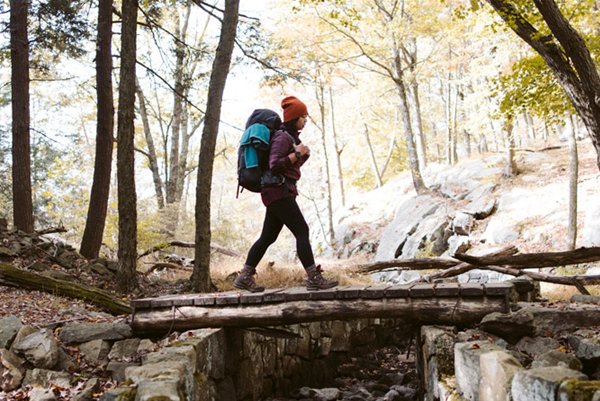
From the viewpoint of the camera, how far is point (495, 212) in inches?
591

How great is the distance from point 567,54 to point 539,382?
5.22 metres

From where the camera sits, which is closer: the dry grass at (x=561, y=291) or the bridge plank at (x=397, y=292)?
the bridge plank at (x=397, y=292)

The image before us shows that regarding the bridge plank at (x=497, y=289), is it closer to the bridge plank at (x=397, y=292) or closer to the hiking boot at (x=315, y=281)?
the bridge plank at (x=397, y=292)

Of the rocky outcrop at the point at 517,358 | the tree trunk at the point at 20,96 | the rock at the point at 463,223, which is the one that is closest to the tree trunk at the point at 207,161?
the tree trunk at the point at 20,96

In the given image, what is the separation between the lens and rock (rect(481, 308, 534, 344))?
432 cm

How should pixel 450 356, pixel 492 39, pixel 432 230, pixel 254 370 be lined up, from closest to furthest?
pixel 450 356, pixel 254 370, pixel 492 39, pixel 432 230

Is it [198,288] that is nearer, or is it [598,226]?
[198,288]

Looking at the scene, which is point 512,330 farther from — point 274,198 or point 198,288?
point 198,288

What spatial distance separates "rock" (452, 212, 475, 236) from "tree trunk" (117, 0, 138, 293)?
10106mm

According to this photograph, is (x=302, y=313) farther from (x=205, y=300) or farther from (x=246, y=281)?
(x=205, y=300)

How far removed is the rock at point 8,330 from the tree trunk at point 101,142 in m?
4.83

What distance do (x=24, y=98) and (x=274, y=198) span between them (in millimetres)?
7601

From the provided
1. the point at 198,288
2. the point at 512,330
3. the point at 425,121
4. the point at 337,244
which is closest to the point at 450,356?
the point at 512,330

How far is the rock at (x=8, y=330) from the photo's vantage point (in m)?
4.32
